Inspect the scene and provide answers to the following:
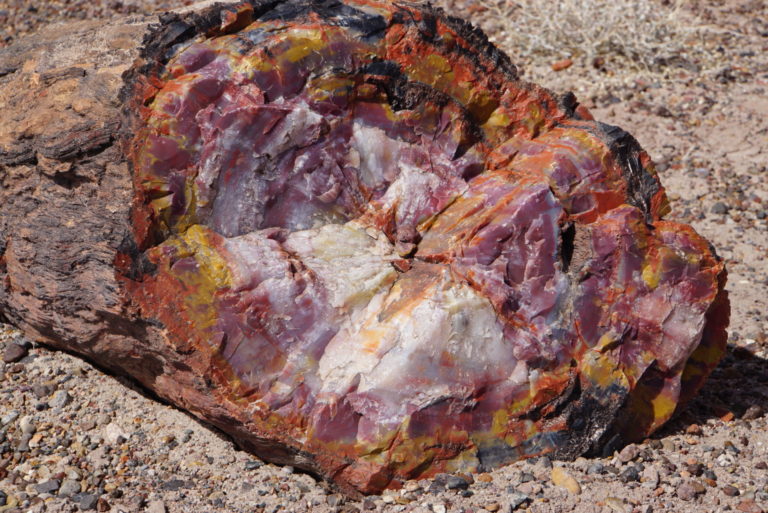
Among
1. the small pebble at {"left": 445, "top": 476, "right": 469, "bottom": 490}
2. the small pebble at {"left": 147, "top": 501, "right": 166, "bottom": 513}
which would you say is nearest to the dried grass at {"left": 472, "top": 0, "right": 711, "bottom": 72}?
the small pebble at {"left": 445, "top": 476, "right": 469, "bottom": 490}

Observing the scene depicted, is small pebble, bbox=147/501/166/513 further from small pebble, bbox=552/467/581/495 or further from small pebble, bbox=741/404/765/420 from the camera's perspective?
small pebble, bbox=741/404/765/420

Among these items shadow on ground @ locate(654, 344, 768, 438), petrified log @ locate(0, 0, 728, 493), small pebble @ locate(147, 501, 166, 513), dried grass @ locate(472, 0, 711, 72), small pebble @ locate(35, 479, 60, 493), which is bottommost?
small pebble @ locate(35, 479, 60, 493)

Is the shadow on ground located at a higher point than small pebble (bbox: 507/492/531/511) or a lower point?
lower

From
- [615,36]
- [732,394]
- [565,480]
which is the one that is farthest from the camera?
[615,36]

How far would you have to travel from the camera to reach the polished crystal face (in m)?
2.73

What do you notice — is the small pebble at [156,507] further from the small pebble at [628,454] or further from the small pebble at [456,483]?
the small pebble at [628,454]

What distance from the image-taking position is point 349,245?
9.73ft

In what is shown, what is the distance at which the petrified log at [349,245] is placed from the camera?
273 cm

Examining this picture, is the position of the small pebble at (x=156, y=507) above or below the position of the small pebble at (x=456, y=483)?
below

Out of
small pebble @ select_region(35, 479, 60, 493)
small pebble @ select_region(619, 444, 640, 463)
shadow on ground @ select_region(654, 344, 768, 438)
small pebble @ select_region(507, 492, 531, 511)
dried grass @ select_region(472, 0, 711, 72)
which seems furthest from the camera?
dried grass @ select_region(472, 0, 711, 72)

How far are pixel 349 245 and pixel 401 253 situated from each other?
0.59 ft

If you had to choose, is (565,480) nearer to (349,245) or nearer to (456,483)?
(456,483)

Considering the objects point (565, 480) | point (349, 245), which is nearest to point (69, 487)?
point (349, 245)

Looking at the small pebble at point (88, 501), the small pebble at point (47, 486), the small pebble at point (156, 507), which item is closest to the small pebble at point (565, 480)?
the small pebble at point (156, 507)
